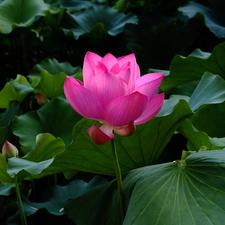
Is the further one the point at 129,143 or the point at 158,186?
the point at 129,143

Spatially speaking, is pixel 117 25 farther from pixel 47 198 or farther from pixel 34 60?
pixel 47 198

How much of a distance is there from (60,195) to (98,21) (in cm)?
118

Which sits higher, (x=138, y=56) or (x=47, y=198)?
(x=47, y=198)

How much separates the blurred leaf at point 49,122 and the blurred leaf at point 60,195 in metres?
0.14

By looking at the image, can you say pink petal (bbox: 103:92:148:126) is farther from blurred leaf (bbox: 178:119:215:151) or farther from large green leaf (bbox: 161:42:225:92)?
large green leaf (bbox: 161:42:225:92)

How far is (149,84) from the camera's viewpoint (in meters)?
0.64

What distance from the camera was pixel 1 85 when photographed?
2.35 m

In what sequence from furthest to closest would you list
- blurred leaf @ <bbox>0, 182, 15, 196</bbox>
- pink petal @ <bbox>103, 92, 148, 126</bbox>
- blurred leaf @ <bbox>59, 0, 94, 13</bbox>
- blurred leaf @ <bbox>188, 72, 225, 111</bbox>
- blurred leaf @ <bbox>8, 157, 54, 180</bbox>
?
blurred leaf @ <bbox>59, 0, 94, 13</bbox>
blurred leaf @ <bbox>0, 182, 15, 196</bbox>
blurred leaf @ <bbox>188, 72, 225, 111</bbox>
blurred leaf @ <bbox>8, 157, 54, 180</bbox>
pink petal @ <bbox>103, 92, 148, 126</bbox>

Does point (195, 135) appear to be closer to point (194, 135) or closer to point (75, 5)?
point (194, 135)

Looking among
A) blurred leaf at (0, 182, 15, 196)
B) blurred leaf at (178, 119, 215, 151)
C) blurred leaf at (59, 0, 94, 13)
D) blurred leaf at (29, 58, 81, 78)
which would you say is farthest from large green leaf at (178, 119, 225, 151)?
blurred leaf at (59, 0, 94, 13)

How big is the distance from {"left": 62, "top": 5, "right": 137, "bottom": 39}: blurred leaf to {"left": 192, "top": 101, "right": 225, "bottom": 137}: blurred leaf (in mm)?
1007

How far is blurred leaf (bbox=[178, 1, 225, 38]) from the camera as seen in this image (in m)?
1.83

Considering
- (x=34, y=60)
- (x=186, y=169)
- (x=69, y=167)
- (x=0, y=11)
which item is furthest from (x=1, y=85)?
(x=186, y=169)

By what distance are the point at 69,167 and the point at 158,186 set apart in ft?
0.69
